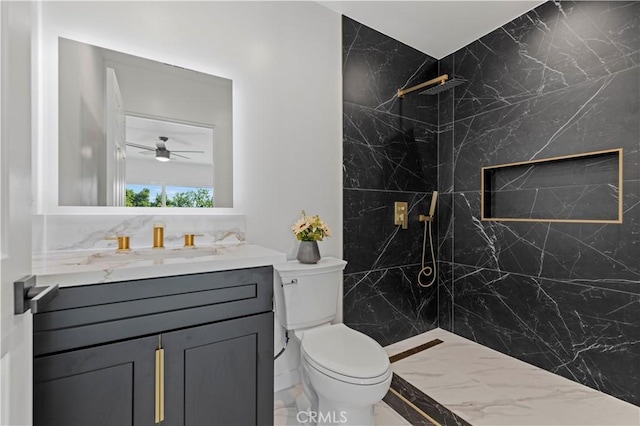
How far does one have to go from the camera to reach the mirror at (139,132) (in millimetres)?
1401

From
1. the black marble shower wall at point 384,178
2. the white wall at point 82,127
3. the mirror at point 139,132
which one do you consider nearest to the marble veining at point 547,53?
the black marble shower wall at point 384,178

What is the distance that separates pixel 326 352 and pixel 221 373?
0.50m

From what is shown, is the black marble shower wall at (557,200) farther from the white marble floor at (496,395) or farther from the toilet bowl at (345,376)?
the toilet bowl at (345,376)

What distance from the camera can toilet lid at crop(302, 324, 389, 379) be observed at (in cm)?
130

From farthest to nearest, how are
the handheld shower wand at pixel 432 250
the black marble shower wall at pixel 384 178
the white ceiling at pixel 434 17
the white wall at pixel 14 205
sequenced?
the handheld shower wand at pixel 432 250
the black marble shower wall at pixel 384 178
the white ceiling at pixel 434 17
the white wall at pixel 14 205

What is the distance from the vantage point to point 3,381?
1.79ft

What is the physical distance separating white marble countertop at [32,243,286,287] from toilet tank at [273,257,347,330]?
0.41 metres

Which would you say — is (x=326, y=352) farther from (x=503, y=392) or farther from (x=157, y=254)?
(x=503, y=392)

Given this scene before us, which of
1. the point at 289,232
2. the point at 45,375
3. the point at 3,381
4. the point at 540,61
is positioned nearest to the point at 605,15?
the point at 540,61

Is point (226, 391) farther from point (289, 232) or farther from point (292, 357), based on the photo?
point (289, 232)

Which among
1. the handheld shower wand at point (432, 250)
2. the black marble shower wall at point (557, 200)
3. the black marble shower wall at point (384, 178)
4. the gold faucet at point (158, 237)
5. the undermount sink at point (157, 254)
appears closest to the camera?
the undermount sink at point (157, 254)

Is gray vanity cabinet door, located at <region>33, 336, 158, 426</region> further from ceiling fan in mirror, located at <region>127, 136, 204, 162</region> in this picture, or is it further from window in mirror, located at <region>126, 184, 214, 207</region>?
ceiling fan in mirror, located at <region>127, 136, 204, 162</region>

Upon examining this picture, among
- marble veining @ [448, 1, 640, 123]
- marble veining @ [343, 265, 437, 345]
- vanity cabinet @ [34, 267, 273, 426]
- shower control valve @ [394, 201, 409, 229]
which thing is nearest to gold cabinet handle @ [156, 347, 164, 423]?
vanity cabinet @ [34, 267, 273, 426]

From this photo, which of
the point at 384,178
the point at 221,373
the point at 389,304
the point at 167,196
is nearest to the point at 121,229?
the point at 167,196
